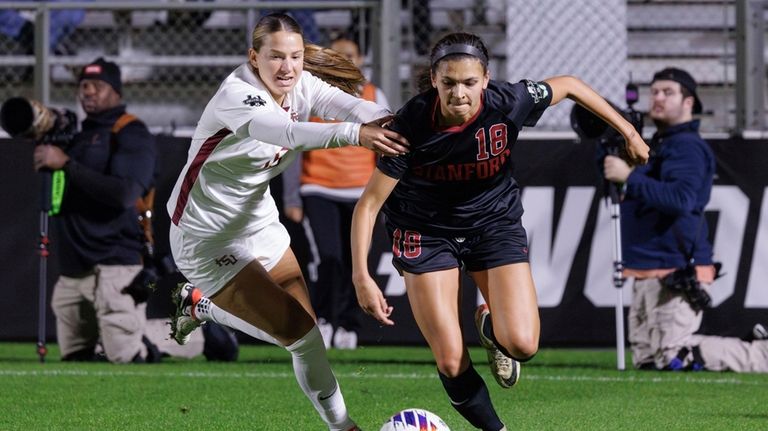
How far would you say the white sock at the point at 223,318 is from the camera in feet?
22.6

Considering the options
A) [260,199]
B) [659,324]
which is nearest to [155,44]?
[659,324]

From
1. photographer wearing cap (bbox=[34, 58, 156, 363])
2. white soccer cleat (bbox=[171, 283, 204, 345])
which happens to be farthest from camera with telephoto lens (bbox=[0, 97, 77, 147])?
white soccer cleat (bbox=[171, 283, 204, 345])

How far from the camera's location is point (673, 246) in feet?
32.7

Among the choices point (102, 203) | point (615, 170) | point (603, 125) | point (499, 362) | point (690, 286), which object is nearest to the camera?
point (499, 362)

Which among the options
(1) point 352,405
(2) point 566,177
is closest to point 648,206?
(2) point 566,177

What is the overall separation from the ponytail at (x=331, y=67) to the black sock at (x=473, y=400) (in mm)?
1562

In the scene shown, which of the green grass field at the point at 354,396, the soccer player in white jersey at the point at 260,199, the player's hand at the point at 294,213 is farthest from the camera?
the player's hand at the point at 294,213

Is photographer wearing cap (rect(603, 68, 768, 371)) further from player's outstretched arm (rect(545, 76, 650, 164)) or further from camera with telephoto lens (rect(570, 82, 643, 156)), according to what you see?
player's outstretched arm (rect(545, 76, 650, 164))

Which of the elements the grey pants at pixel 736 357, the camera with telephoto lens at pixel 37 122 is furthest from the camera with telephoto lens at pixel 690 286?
the camera with telephoto lens at pixel 37 122

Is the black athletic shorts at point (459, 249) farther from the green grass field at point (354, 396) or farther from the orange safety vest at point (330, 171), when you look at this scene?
the orange safety vest at point (330, 171)

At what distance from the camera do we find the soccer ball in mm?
5887

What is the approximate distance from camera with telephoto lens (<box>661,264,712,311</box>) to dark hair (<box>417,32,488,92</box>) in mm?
4141

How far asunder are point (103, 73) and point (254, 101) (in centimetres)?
497

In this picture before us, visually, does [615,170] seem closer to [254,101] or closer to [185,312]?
[185,312]
